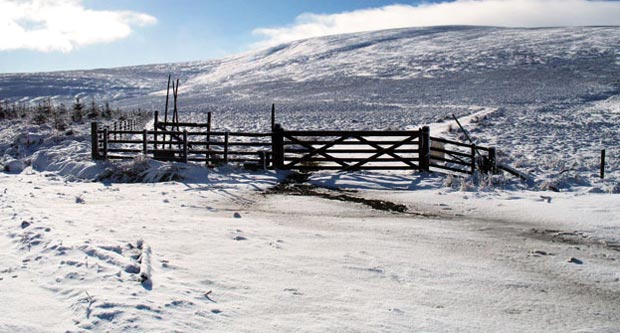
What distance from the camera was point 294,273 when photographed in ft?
21.4

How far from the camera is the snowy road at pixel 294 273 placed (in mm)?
5129

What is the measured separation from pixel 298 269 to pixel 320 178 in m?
8.44

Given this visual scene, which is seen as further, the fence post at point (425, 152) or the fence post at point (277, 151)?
the fence post at point (277, 151)

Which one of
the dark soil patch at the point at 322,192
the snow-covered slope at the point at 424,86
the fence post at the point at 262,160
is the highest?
the snow-covered slope at the point at 424,86

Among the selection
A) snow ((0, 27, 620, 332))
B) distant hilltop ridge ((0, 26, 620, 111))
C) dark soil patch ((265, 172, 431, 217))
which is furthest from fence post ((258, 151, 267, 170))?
distant hilltop ridge ((0, 26, 620, 111))

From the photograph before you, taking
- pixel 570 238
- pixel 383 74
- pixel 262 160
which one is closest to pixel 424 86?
pixel 383 74

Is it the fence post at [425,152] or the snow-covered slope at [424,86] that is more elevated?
the snow-covered slope at [424,86]

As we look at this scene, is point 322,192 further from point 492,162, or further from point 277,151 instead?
point 492,162

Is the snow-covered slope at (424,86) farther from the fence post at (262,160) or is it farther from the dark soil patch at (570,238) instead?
the fence post at (262,160)

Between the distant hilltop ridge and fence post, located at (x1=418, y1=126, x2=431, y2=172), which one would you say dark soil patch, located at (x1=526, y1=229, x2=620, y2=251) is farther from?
the distant hilltop ridge

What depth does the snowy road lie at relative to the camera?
513 cm

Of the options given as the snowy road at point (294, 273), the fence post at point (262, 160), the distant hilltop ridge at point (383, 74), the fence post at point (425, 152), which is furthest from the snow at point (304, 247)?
the distant hilltop ridge at point (383, 74)

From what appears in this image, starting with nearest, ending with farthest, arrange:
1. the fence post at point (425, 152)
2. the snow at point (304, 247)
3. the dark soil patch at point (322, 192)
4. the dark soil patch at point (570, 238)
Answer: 1. the snow at point (304, 247)
2. the dark soil patch at point (570, 238)
3. the dark soil patch at point (322, 192)
4. the fence post at point (425, 152)

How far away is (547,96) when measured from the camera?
55.1 meters
